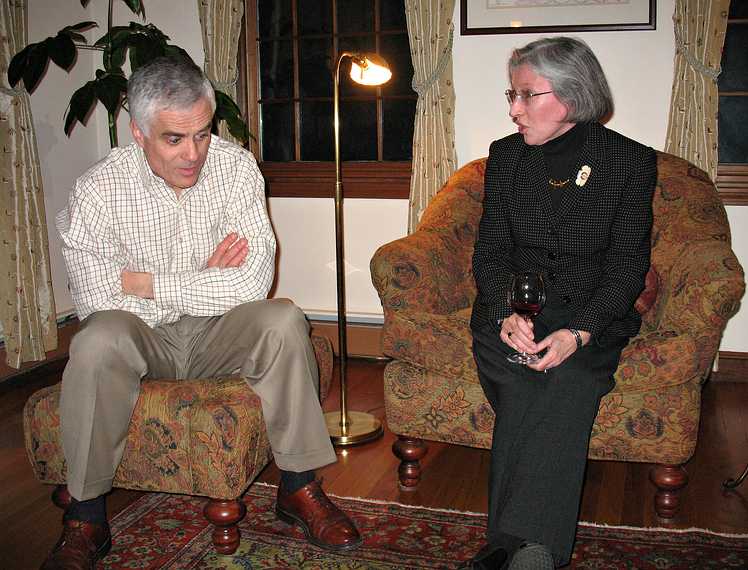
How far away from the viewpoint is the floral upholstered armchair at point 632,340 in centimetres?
232

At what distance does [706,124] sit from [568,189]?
5.06 ft

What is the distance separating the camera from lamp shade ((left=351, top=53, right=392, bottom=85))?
9.55 feet

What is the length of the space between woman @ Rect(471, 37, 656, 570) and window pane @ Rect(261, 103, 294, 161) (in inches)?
78.8

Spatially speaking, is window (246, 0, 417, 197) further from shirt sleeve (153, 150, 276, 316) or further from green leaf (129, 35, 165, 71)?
shirt sleeve (153, 150, 276, 316)

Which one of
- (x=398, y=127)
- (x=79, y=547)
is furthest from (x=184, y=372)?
(x=398, y=127)

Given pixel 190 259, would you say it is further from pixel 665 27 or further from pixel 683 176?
pixel 665 27

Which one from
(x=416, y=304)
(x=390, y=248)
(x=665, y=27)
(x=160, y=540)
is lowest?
(x=160, y=540)

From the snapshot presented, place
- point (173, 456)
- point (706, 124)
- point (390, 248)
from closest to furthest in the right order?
point (173, 456) → point (390, 248) → point (706, 124)

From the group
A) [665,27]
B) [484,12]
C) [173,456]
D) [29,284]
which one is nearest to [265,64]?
[484,12]

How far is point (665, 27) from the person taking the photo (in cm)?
362

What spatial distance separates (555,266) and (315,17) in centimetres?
237

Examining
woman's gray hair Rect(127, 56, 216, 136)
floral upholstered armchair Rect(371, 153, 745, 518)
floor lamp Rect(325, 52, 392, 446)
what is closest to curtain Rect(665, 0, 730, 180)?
floral upholstered armchair Rect(371, 153, 745, 518)

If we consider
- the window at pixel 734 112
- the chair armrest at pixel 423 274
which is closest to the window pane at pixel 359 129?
the chair armrest at pixel 423 274

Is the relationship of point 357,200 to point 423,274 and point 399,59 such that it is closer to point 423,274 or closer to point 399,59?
point 399,59
